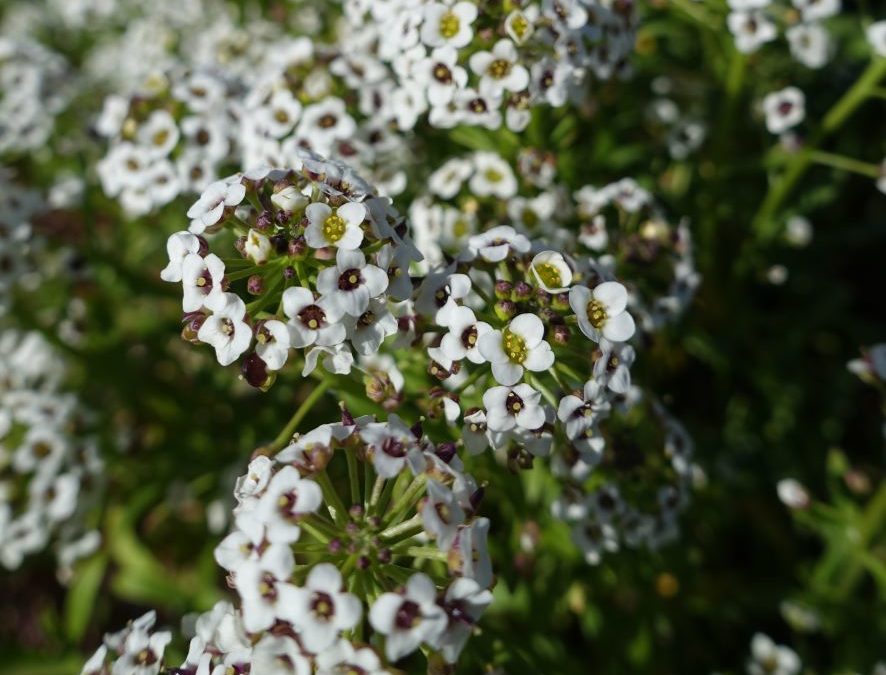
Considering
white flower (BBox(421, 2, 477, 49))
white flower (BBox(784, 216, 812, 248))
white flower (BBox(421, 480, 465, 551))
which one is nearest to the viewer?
white flower (BBox(421, 480, 465, 551))

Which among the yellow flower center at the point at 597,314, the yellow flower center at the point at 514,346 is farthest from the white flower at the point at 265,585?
the yellow flower center at the point at 597,314

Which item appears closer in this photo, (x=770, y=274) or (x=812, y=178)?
(x=770, y=274)

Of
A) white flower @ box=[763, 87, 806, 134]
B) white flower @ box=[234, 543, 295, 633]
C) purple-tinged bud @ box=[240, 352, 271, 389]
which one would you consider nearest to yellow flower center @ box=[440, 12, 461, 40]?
purple-tinged bud @ box=[240, 352, 271, 389]

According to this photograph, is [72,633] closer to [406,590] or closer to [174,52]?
[406,590]

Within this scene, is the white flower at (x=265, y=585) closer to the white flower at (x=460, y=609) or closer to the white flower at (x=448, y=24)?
the white flower at (x=460, y=609)

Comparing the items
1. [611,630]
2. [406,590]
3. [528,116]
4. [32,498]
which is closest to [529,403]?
[406,590]

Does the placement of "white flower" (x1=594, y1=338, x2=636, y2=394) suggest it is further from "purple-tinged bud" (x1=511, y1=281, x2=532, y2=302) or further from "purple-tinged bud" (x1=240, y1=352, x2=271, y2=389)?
"purple-tinged bud" (x1=240, y1=352, x2=271, y2=389)

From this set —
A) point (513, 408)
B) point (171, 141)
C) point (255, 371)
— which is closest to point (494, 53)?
point (513, 408)
